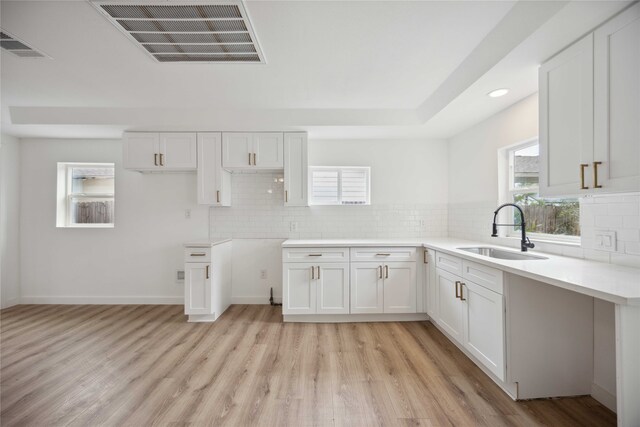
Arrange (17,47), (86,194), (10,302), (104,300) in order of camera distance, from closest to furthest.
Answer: (17,47) < (10,302) < (104,300) < (86,194)

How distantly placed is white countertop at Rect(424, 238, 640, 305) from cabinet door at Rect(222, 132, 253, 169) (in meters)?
2.75

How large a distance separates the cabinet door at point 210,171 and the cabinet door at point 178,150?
0.10 m

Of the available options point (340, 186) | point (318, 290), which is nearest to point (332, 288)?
point (318, 290)

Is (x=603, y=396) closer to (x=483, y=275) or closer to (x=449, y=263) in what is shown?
(x=483, y=275)

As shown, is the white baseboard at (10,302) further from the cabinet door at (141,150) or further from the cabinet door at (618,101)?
the cabinet door at (618,101)

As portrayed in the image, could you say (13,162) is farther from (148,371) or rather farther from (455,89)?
(455,89)

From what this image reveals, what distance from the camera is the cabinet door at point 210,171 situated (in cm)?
361

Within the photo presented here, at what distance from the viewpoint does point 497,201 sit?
301 centimetres

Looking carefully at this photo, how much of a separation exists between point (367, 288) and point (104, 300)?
143 inches

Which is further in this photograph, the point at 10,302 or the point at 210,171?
the point at 10,302

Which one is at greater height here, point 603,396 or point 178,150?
point 178,150

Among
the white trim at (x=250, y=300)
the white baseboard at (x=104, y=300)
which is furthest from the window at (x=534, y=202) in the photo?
the white baseboard at (x=104, y=300)

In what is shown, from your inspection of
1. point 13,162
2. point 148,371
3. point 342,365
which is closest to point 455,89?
point 342,365

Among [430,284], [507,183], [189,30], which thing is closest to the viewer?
[189,30]
